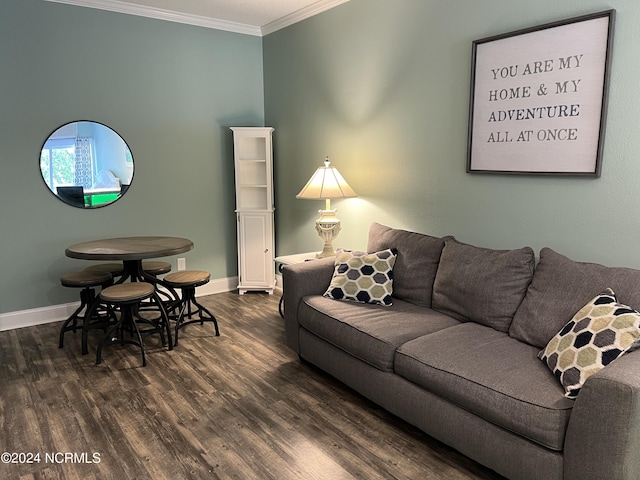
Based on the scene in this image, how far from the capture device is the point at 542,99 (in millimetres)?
2590

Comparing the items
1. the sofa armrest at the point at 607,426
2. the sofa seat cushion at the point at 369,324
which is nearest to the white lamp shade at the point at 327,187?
the sofa seat cushion at the point at 369,324

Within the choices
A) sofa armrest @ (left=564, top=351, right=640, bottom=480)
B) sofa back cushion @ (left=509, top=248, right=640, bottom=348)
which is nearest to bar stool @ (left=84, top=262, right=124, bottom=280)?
sofa back cushion @ (left=509, top=248, right=640, bottom=348)

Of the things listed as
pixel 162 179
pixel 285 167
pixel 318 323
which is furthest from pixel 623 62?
pixel 162 179

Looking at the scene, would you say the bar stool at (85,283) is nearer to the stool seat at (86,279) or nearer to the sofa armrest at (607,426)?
the stool seat at (86,279)

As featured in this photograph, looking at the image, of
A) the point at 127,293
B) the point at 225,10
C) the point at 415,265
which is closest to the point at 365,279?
the point at 415,265

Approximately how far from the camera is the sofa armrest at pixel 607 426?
159 cm

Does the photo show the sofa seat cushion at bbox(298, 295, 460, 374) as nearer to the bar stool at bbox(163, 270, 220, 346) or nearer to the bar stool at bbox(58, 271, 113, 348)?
the bar stool at bbox(163, 270, 220, 346)

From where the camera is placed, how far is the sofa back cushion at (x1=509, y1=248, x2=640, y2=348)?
2133 millimetres

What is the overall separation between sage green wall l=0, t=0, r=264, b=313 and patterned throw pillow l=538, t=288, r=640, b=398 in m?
3.58

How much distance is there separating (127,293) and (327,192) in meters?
1.59

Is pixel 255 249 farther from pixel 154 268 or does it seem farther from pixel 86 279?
Result: pixel 86 279

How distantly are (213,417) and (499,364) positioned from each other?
4.89 feet

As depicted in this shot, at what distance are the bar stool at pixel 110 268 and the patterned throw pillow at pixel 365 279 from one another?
179 cm

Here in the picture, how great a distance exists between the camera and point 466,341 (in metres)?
2.37
